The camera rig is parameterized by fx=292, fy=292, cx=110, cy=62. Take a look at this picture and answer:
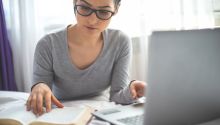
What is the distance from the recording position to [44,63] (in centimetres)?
106

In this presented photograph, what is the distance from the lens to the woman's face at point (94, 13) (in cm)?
94

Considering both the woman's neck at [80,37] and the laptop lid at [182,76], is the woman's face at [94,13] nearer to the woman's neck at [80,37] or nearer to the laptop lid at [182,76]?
the woman's neck at [80,37]

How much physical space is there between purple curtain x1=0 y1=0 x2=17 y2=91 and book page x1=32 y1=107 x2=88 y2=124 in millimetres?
888

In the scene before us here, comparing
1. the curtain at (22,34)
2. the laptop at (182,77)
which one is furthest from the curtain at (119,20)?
the laptop at (182,77)

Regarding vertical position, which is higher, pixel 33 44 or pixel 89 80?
pixel 33 44

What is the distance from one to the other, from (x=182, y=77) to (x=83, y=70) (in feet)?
2.03

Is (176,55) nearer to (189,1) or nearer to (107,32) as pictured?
(107,32)

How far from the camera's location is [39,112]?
71 centimetres

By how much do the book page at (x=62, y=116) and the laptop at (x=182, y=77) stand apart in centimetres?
18

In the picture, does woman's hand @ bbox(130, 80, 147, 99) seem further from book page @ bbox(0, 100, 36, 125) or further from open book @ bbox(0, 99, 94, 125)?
book page @ bbox(0, 100, 36, 125)

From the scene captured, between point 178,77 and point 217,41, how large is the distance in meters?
0.11

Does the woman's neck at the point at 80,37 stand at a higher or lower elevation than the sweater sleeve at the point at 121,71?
higher

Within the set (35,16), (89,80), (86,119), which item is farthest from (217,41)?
(35,16)

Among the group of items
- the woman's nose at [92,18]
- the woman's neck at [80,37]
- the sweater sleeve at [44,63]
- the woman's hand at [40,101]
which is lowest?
the woman's hand at [40,101]
